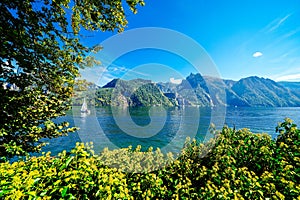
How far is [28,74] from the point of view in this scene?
5484 millimetres

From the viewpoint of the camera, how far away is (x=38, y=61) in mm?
5367

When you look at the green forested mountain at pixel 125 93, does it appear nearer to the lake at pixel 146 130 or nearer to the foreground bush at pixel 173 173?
the foreground bush at pixel 173 173

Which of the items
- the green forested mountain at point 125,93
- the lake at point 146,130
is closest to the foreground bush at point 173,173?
the lake at point 146,130

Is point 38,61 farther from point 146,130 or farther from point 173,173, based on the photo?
point 146,130

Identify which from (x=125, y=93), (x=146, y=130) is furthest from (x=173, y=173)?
(x=146, y=130)

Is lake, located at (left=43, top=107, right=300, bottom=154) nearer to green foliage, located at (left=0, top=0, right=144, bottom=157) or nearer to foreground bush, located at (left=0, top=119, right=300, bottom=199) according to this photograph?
foreground bush, located at (left=0, top=119, right=300, bottom=199)

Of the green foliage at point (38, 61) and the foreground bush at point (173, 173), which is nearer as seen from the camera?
the foreground bush at point (173, 173)

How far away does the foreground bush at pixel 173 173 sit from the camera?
2.04m

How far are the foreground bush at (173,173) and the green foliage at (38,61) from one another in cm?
260

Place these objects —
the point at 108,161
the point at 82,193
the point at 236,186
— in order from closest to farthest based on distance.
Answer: the point at 82,193 < the point at 236,186 < the point at 108,161

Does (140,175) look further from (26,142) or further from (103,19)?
(103,19)

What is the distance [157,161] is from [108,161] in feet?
3.80

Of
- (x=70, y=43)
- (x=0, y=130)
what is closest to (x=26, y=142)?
(x=0, y=130)

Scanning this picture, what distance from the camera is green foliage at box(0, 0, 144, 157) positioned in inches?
191
